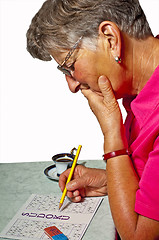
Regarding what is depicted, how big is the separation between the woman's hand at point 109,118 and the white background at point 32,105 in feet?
5.10

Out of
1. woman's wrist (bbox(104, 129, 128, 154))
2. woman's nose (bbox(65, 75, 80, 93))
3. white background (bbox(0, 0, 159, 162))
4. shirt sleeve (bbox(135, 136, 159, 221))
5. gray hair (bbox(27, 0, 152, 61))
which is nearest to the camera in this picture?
shirt sleeve (bbox(135, 136, 159, 221))

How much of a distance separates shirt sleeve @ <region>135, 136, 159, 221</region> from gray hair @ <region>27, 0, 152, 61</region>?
0.44 m

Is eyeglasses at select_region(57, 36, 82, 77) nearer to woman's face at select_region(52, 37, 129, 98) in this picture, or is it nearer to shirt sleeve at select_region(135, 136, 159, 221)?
woman's face at select_region(52, 37, 129, 98)

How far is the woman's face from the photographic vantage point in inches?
59.2

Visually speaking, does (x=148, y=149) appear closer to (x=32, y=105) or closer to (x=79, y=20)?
(x=79, y=20)

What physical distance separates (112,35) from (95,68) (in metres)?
0.15

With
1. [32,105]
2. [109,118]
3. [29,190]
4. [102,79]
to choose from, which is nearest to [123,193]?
[109,118]

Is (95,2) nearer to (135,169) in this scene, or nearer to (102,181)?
(135,169)

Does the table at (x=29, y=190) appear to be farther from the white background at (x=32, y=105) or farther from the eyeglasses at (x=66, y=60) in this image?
the white background at (x=32, y=105)

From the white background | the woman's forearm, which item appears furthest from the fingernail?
the white background

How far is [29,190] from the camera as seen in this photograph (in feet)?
5.96

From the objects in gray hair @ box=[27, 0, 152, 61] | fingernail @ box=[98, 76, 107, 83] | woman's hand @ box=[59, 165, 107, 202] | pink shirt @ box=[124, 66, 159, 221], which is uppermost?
gray hair @ box=[27, 0, 152, 61]

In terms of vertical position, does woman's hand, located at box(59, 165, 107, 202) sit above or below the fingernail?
below

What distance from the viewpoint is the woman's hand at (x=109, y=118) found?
5.10 feet
